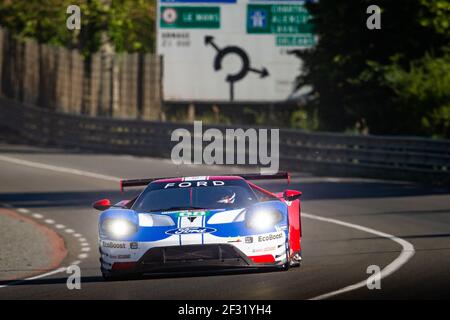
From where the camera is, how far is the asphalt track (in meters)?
13.0

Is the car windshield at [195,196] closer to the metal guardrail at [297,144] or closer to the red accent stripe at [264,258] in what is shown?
the red accent stripe at [264,258]

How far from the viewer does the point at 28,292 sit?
13719 millimetres

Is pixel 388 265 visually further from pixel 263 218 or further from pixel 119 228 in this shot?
pixel 119 228

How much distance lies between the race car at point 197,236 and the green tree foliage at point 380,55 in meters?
20.0

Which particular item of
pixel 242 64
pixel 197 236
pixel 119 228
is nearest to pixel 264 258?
pixel 197 236

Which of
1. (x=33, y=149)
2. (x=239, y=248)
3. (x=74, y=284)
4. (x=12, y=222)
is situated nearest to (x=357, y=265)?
(x=239, y=248)

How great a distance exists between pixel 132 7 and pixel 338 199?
26247 millimetres

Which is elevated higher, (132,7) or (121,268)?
(132,7)

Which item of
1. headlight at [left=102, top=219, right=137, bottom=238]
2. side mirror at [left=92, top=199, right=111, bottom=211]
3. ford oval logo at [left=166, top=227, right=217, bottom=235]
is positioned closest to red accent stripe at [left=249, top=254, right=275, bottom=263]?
ford oval logo at [left=166, top=227, right=217, bottom=235]

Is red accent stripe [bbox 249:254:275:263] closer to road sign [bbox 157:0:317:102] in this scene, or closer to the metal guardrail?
the metal guardrail

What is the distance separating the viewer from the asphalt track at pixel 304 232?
13016mm

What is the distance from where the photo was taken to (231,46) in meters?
47.5
